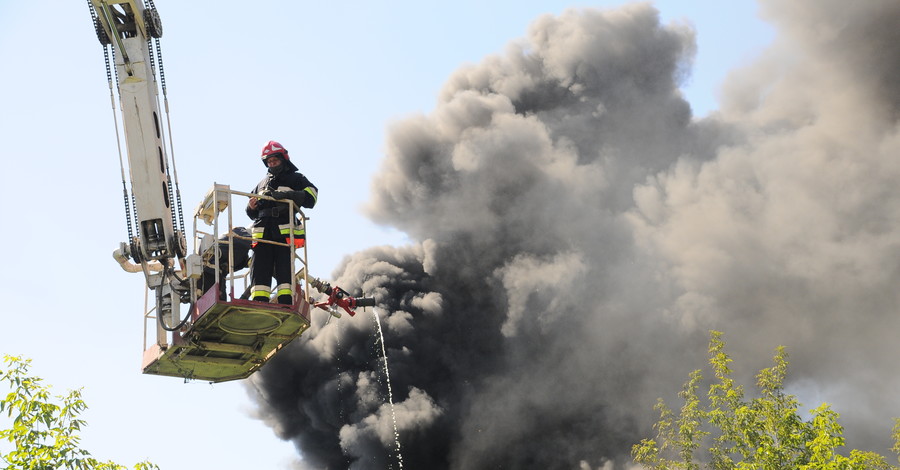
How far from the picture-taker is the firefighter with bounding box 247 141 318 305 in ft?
33.7

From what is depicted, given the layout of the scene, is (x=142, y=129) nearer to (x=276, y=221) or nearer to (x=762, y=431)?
(x=276, y=221)

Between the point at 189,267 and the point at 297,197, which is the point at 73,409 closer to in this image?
the point at 189,267

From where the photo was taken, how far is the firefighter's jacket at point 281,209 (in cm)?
1060

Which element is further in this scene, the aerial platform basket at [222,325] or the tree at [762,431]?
the tree at [762,431]

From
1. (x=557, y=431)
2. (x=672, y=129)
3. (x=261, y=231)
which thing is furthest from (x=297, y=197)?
(x=672, y=129)

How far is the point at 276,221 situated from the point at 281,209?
0.46 ft

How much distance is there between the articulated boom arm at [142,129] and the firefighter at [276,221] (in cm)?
83

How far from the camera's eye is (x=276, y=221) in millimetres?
10680

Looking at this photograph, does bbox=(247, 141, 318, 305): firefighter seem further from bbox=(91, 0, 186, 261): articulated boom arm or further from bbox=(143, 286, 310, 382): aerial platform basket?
bbox=(91, 0, 186, 261): articulated boom arm

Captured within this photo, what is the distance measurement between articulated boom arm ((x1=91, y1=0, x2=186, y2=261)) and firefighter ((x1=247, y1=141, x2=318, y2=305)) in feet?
2.72

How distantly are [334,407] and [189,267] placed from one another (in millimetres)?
29451

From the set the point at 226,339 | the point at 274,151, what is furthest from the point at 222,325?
the point at 274,151

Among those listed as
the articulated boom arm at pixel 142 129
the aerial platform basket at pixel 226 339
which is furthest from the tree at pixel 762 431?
the articulated boom arm at pixel 142 129

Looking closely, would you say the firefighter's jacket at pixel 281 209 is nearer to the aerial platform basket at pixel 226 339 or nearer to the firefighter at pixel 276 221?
the firefighter at pixel 276 221
